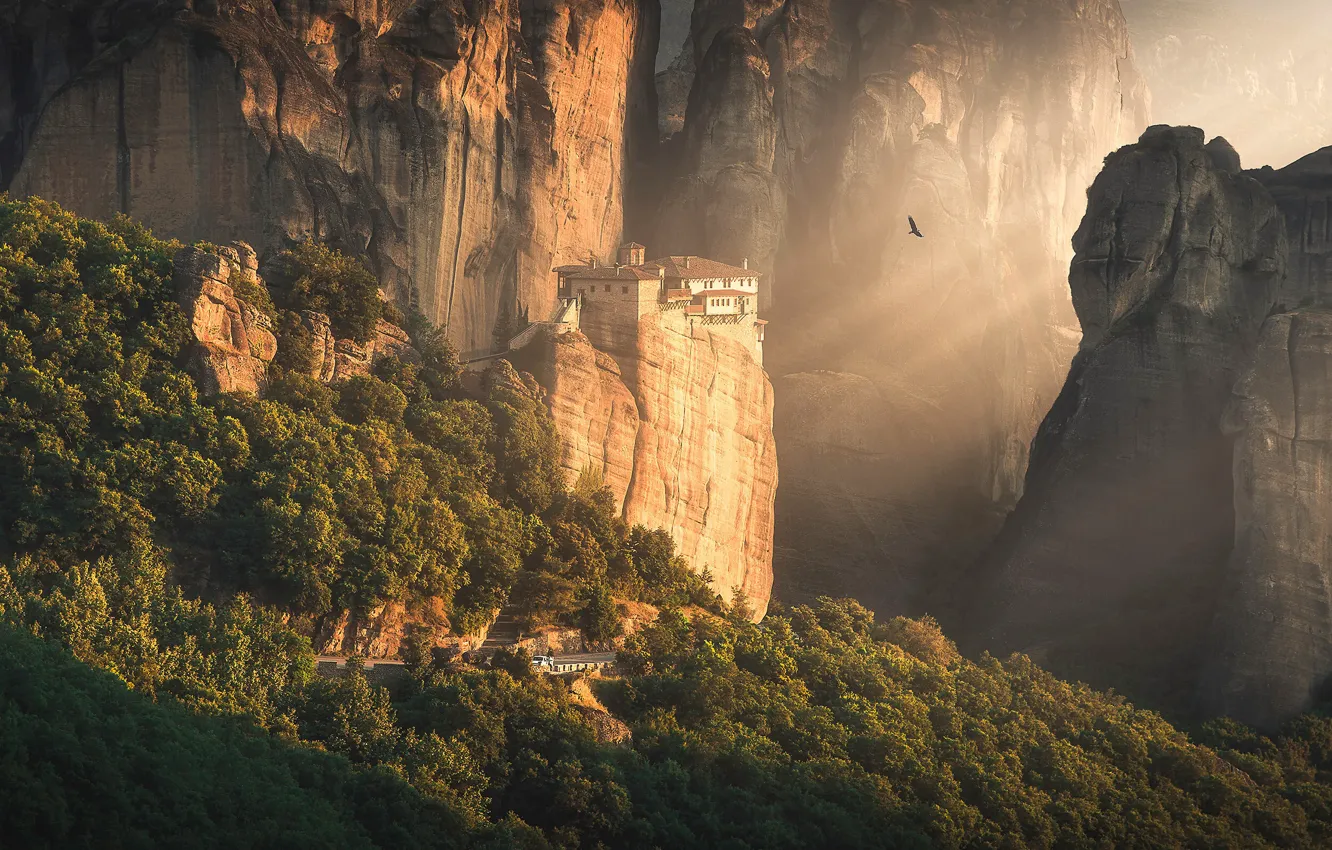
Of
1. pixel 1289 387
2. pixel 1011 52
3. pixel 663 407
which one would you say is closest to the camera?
pixel 663 407

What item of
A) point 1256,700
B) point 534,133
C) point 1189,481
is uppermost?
point 534,133

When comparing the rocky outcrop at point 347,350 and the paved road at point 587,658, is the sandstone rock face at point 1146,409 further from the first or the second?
the rocky outcrop at point 347,350

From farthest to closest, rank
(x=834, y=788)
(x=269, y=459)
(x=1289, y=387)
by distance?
1. (x=1289, y=387)
2. (x=269, y=459)
3. (x=834, y=788)

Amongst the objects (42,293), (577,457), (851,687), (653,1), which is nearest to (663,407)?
(577,457)

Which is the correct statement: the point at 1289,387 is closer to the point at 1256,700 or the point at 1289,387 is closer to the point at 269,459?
the point at 1256,700

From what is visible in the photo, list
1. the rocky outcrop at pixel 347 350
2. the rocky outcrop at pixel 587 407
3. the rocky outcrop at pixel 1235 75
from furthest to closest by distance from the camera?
the rocky outcrop at pixel 1235 75, the rocky outcrop at pixel 587 407, the rocky outcrop at pixel 347 350

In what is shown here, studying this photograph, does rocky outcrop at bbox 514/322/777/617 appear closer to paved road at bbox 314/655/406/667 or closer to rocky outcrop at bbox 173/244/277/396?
rocky outcrop at bbox 173/244/277/396

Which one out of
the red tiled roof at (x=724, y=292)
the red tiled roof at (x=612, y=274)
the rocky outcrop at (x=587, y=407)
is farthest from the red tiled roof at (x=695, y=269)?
the rocky outcrop at (x=587, y=407)
